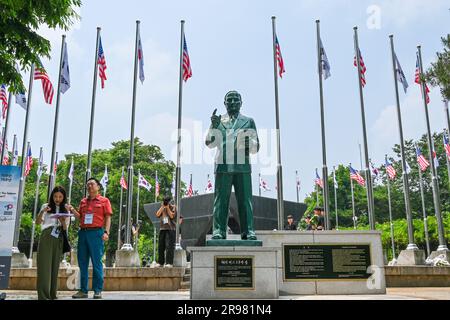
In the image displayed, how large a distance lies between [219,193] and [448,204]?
4741 cm

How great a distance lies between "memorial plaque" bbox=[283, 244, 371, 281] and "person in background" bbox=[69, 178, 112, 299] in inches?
154

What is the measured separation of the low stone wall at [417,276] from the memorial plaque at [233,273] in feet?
23.5

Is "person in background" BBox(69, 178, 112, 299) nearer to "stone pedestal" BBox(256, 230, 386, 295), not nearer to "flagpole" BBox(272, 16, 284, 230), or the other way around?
"stone pedestal" BBox(256, 230, 386, 295)

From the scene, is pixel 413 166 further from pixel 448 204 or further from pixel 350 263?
pixel 350 263

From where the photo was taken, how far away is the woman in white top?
6.44 metres

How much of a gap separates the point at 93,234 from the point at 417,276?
10319 millimetres

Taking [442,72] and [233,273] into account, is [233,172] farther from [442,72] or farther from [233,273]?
[442,72]

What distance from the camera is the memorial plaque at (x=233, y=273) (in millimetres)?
7363

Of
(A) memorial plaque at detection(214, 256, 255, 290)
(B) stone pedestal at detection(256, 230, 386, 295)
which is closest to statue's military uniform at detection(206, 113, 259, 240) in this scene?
(A) memorial plaque at detection(214, 256, 255, 290)

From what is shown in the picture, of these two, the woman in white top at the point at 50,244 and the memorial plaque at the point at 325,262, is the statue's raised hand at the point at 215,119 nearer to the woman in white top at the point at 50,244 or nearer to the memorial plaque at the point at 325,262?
the woman in white top at the point at 50,244

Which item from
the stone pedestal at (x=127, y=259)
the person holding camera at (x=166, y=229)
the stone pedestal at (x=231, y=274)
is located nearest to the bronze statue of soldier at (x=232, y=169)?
the stone pedestal at (x=231, y=274)

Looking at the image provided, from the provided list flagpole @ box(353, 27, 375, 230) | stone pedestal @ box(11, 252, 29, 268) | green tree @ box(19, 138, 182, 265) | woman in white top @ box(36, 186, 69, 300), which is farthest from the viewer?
green tree @ box(19, 138, 182, 265)

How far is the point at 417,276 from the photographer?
42.1 ft
